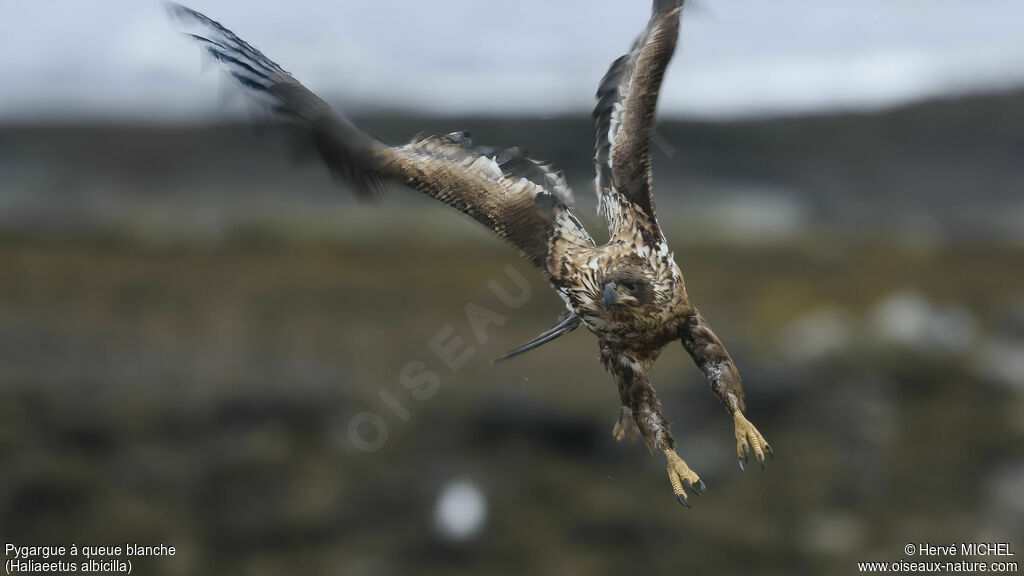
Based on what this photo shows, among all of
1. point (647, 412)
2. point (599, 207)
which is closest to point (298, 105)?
point (599, 207)

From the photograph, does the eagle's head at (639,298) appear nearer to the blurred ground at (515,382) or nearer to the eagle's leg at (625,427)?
the eagle's leg at (625,427)

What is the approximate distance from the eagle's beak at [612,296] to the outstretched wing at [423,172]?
16 cm

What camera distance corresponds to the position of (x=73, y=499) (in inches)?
324

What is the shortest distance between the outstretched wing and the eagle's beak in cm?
16

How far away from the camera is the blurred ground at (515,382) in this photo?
7.25m

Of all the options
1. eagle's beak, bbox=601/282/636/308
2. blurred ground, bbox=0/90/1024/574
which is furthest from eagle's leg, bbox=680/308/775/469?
blurred ground, bbox=0/90/1024/574

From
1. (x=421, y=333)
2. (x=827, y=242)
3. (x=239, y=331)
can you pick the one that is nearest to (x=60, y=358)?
(x=239, y=331)

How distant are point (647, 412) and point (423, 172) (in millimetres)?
710

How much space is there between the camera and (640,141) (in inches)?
66.7

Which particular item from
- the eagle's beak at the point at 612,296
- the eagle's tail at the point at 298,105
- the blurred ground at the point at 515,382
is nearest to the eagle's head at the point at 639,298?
the eagle's beak at the point at 612,296

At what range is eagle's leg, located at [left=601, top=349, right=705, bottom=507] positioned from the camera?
1.81 meters

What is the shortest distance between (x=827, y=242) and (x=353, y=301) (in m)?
4.19

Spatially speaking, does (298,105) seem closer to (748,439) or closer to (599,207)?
(599,207)

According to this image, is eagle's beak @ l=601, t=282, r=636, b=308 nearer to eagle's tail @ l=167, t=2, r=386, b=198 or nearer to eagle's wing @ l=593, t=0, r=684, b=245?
eagle's wing @ l=593, t=0, r=684, b=245
